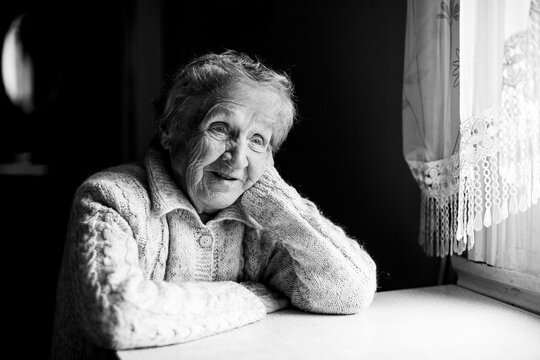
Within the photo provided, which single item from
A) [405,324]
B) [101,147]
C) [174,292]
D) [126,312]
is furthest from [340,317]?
[101,147]

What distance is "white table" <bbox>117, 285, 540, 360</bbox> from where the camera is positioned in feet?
3.41

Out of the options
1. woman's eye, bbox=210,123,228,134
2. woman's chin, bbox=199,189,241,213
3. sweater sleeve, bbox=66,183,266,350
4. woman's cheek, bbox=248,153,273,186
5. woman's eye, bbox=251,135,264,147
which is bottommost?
sweater sleeve, bbox=66,183,266,350

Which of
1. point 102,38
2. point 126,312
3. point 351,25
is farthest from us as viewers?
point 102,38

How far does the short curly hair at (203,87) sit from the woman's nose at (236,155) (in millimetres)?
105

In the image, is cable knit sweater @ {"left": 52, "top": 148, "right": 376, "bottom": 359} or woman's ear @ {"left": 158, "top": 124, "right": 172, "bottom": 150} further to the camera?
woman's ear @ {"left": 158, "top": 124, "right": 172, "bottom": 150}

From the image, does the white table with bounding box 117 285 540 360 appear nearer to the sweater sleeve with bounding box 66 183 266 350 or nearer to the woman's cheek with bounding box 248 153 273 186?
the sweater sleeve with bounding box 66 183 266 350

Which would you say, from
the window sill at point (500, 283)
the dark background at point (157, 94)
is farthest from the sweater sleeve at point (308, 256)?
the dark background at point (157, 94)

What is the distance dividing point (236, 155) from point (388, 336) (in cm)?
50

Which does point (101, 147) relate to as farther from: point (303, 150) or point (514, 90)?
point (514, 90)

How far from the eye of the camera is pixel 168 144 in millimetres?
1381

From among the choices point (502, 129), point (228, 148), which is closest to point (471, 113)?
point (502, 129)

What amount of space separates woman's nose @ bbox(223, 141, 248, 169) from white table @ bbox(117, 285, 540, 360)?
346 mm

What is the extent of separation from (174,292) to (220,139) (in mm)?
376

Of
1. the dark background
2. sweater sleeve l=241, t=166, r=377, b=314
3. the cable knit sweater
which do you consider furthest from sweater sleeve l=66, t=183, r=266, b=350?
the dark background
